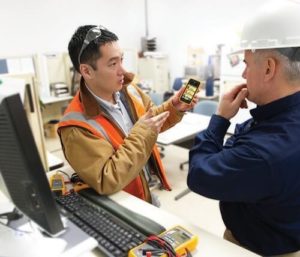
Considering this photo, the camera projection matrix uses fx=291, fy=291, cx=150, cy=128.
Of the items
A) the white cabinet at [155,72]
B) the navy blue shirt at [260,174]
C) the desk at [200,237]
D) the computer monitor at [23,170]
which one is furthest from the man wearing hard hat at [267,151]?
the white cabinet at [155,72]

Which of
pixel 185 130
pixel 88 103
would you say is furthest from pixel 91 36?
pixel 185 130

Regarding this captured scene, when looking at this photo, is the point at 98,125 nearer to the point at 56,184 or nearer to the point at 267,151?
the point at 56,184

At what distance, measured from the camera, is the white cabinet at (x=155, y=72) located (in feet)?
18.6

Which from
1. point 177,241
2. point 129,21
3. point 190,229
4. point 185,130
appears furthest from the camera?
point 129,21

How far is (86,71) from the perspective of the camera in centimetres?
127

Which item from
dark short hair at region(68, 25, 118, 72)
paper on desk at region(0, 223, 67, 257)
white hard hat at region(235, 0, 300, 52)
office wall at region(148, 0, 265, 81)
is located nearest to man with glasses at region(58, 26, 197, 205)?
dark short hair at region(68, 25, 118, 72)

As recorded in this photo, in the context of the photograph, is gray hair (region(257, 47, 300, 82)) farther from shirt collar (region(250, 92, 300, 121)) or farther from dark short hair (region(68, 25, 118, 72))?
dark short hair (region(68, 25, 118, 72))

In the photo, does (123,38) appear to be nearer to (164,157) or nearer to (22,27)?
(22,27)

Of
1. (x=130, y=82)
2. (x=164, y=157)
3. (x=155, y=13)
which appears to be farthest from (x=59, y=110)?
(x=130, y=82)

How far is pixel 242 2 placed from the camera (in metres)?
4.68

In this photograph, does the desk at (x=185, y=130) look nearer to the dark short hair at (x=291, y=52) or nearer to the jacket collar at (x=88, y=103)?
the jacket collar at (x=88, y=103)

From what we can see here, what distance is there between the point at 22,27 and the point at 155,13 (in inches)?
109

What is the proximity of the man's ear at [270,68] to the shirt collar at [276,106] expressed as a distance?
79 mm

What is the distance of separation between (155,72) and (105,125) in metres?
4.55
